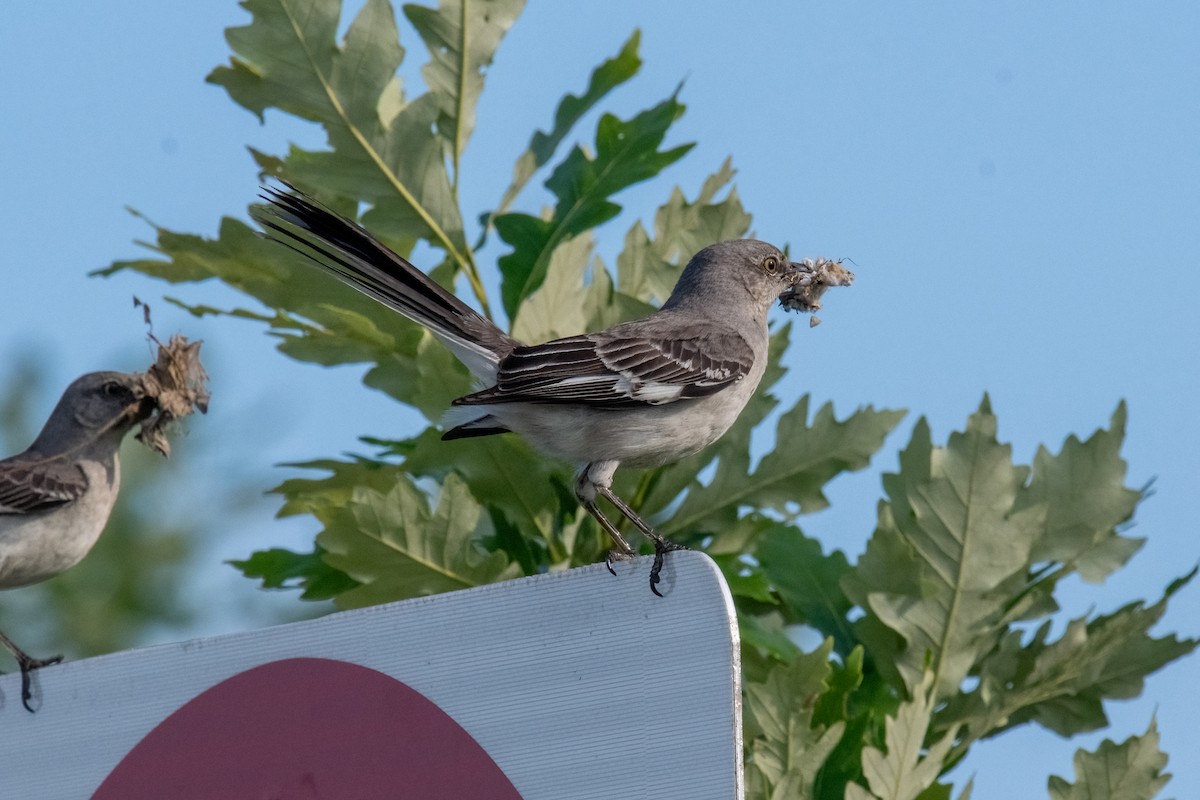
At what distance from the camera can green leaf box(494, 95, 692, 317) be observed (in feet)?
16.6

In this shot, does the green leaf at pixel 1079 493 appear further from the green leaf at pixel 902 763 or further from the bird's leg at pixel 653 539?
the bird's leg at pixel 653 539

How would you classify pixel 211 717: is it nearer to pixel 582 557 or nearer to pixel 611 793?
pixel 611 793

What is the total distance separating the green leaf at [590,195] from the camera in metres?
5.07

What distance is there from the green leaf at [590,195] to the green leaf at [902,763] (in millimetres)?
1993

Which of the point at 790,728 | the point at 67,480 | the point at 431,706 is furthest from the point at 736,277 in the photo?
the point at 431,706

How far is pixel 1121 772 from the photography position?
4.02 metres

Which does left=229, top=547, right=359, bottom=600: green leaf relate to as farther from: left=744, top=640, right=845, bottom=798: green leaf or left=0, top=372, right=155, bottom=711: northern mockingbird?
left=744, top=640, right=845, bottom=798: green leaf

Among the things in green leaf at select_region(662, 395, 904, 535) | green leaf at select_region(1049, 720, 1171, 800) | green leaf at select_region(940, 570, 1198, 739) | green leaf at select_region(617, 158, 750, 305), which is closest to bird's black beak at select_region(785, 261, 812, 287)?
green leaf at select_region(617, 158, 750, 305)

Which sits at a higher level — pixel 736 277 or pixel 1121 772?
pixel 736 277

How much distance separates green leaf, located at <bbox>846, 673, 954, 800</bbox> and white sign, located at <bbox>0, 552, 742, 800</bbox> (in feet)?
4.02

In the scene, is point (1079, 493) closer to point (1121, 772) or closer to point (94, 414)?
point (1121, 772)

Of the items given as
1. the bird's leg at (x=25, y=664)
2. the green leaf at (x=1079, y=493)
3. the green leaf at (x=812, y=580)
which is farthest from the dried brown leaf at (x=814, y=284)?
the bird's leg at (x=25, y=664)

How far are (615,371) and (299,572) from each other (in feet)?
4.33

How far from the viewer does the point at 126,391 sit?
5320 mm
